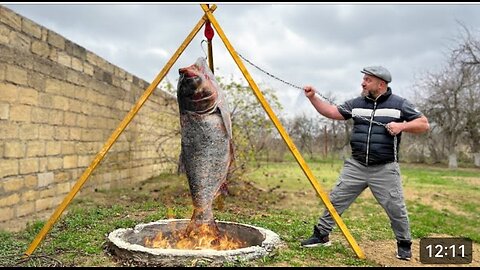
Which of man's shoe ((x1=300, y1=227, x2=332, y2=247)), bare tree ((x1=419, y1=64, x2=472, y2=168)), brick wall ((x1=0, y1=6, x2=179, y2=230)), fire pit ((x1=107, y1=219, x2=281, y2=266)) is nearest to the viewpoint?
fire pit ((x1=107, y1=219, x2=281, y2=266))

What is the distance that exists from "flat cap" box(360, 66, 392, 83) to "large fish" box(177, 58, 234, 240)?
152cm

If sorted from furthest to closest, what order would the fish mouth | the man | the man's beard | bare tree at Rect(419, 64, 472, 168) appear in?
bare tree at Rect(419, 64, 472, 168)
the man's beard
the man
the fish mouth

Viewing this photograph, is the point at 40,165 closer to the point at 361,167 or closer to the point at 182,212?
the point at 182,212

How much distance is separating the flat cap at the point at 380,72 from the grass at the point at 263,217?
1.80 metres

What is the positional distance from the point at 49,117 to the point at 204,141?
4191 millimetres

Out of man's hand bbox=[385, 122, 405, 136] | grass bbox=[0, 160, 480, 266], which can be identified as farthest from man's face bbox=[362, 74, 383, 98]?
grass bbox=[0, 160, 480, 266]

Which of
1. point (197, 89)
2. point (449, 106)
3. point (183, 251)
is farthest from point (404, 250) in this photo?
point (449, 106)

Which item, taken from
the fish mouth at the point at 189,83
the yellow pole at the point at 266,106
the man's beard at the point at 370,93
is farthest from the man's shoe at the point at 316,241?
the fish mouth at the point at 189,83

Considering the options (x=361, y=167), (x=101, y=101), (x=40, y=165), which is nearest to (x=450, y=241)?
(x=361, y=167)

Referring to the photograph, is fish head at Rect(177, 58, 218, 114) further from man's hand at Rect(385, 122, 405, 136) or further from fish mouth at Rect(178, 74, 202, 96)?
man's hand at Rect(385, 122, 405, 136)

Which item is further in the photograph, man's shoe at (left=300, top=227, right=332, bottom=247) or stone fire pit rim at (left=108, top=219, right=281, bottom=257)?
man's shoe at (left=300, top=227, right=332, bottom=247)

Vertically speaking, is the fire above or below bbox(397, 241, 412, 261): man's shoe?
above

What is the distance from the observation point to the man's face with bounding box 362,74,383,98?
473 cm

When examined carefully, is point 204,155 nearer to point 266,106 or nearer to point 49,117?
point 266,106
